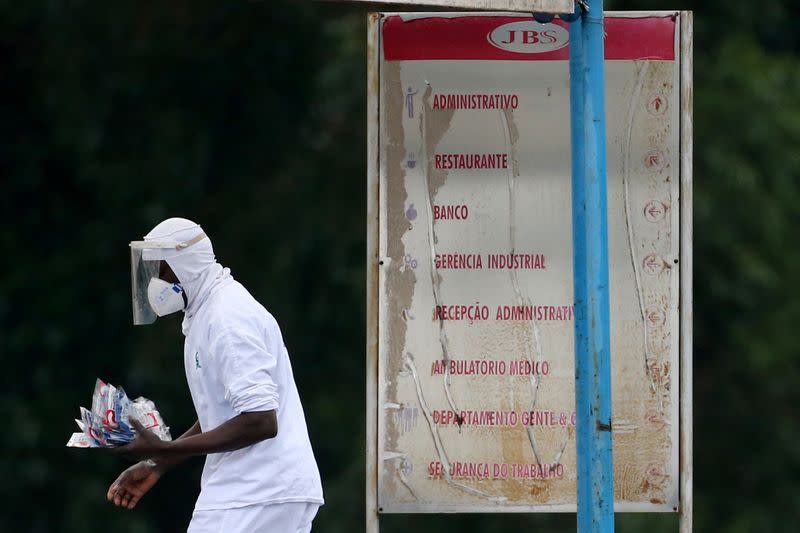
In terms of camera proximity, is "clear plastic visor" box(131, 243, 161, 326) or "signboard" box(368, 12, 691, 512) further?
"signboard" box(368, 12, 691, 512)

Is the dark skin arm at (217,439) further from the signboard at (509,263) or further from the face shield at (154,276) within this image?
the signboard at (509,263)

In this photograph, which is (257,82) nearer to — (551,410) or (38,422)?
(38,422)

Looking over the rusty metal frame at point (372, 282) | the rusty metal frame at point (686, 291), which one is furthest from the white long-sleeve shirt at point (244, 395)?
the rusty metal frame at point (686, 291)

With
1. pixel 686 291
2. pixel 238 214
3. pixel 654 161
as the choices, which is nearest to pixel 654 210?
pixel 654 161

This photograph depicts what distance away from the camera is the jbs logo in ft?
16.2

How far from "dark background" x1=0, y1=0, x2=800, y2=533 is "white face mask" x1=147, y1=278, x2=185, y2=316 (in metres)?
8.09

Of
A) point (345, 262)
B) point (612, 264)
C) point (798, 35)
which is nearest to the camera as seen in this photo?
point (612, 264)

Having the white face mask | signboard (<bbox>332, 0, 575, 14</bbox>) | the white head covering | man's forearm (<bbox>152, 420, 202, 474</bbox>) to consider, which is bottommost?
man's forearm (<bbox>152, 420, 202, 474</bbox>)

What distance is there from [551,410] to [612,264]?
474 mm

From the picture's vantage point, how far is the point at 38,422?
42.1 feet

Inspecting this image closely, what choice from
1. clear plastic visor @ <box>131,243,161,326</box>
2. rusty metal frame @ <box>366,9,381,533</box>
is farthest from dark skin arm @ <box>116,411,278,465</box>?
rusty metal frame @ <box>366,9,381,533</box>

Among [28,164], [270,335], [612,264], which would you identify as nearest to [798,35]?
[28,164]

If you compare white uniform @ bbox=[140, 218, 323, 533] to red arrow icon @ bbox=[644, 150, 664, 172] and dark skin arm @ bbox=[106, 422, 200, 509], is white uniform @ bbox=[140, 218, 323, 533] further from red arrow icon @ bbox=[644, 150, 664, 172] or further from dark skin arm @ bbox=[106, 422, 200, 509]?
red arrow icon @ bbox=[644, 150, 664, 172]

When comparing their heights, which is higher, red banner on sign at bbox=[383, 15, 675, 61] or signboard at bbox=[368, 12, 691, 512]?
red banner on sign at bbox=[383, 15, 675, 61]
